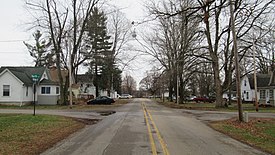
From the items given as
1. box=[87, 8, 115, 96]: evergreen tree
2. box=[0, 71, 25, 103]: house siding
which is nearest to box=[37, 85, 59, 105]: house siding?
box=[0, 71, 25, 103]: house siding

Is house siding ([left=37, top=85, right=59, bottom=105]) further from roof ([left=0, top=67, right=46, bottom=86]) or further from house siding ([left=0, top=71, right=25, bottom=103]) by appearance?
house siding ([left=0, top=71, right=25, bottom=103])

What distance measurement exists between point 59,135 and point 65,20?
1168 inches

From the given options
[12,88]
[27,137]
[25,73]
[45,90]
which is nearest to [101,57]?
[45,90]

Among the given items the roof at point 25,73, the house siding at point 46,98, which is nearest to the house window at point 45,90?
the house siding at point 46,98

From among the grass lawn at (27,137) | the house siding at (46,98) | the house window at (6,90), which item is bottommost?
the grass lawn at (27,137)

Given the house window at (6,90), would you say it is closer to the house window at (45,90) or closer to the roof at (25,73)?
the roof at (25,73)

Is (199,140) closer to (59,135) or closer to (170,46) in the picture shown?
(59,135)

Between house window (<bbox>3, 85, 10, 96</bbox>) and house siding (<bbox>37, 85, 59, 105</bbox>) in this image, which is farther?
house siding (<bbox>37, 85, 59, 105</bbox>)

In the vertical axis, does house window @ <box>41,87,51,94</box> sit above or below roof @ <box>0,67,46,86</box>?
below

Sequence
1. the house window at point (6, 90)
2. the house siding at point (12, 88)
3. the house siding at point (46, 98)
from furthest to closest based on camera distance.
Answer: the house siding at point (46, 98) < the house window at point (6, 90) < the house siding at point (12, 88)

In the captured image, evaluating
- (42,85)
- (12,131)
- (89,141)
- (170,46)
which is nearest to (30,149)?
(89,141)

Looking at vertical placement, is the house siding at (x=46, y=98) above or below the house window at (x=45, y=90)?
below

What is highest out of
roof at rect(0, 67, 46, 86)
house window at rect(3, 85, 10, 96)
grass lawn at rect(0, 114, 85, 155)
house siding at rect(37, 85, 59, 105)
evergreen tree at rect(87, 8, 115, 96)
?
evergreen tree at rect(87, 8, 115, 96)

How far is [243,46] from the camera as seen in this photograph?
36.8m
